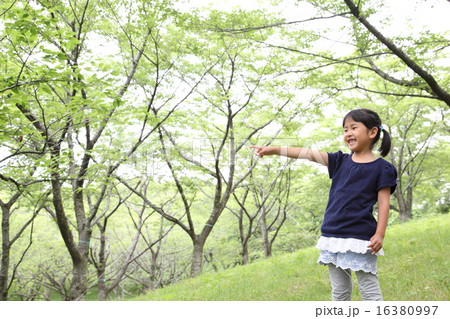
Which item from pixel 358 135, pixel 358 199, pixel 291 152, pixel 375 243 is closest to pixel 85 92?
pixel 291 152

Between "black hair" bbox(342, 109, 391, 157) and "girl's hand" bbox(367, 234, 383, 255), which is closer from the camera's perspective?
"girl's hand" bbox(367, 234, 383, 255)

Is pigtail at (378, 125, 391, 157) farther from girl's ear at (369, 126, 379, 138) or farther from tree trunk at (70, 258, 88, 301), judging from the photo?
tree trunk at (70, 258, 88, 301)

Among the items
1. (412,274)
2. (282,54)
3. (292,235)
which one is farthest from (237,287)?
(292,235)

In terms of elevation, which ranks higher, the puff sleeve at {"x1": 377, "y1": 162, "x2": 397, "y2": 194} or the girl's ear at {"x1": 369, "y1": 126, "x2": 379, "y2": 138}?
the girl's ear at {"x1": 369, "y1": 126, "x2": 379, "y2": 138}

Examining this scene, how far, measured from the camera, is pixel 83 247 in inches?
344

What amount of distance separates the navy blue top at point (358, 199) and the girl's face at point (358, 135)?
0.12m

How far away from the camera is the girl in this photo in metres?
2.21

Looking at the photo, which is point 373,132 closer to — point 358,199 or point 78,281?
point 358,199

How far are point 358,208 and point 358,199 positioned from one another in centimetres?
6

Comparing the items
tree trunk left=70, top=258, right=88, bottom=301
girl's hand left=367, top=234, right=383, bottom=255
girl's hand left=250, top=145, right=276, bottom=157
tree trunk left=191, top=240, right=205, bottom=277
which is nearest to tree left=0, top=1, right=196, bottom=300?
tree trunk left=70, top=258, right=88, bottom=301

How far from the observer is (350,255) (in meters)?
2.24

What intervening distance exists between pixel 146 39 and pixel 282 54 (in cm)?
347


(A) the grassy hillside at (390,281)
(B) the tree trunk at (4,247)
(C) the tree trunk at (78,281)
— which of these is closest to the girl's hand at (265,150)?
(A) the grassy hillside at (390,281)

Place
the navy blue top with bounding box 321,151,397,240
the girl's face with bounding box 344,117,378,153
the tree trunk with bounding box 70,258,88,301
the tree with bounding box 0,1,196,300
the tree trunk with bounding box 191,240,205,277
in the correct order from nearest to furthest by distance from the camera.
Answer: the navy blue top with bounding box 321,151,397,240 < the girl's face with bounding box 344,117,378,153 < the tree with bounding box 0,1,196,300 < the tree trunk with bounding box 70,258,88,301 < the tree trunk with bounding box 191,240,205,277
